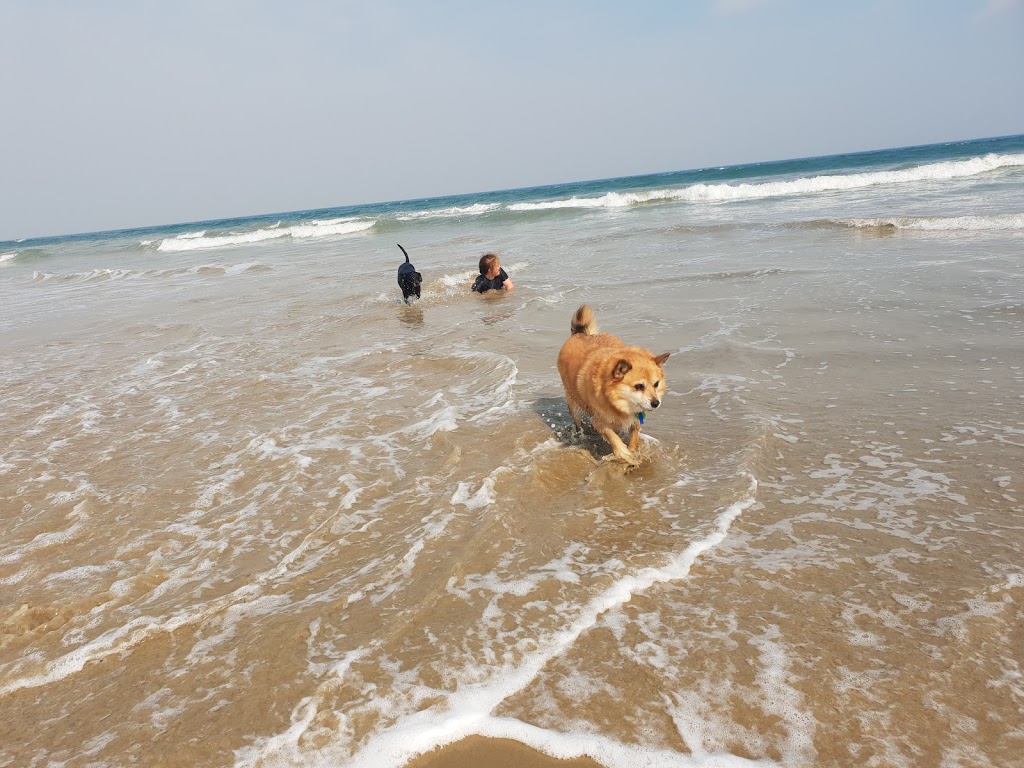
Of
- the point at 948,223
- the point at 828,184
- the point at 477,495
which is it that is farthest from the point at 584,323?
the point at 828,184

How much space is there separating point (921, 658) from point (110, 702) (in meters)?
3.12

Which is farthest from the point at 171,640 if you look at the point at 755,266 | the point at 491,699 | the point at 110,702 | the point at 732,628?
the point at 755,266

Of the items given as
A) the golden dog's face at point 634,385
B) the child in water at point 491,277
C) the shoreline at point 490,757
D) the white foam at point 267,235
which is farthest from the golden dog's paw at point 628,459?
the white foam at point 267,235

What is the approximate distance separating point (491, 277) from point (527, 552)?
878 cm

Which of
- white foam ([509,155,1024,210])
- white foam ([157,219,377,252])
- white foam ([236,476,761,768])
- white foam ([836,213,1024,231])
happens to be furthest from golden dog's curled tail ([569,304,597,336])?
white foam ([157,219,377,252])

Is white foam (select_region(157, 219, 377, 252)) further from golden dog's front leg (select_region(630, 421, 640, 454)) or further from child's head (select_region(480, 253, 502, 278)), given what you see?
golden dog's front leg (select_region(630, 421, 640, 454))

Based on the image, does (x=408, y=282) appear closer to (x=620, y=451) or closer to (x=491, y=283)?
(x=491, y=283)

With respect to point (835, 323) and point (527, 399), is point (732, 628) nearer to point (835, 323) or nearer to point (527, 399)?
point (527, 399)

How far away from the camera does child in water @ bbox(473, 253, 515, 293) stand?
11383 mm

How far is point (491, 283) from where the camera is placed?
1160cm

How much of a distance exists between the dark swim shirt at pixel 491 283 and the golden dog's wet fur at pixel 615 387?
22.5ft

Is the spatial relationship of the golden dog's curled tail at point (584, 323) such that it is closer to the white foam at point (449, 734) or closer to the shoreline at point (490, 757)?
the white foam at point (449, 734)

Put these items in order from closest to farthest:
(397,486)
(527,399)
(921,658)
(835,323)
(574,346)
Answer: (921,658)
(397,486)
(574,346)
(527,399)
(835,323)

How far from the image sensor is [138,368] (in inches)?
312
